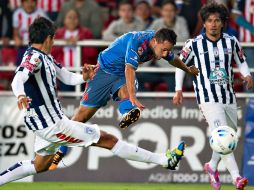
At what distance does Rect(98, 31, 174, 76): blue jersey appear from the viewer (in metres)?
10.8

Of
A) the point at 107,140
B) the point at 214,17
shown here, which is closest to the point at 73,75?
the point at 107,140

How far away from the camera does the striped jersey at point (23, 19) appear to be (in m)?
14.5

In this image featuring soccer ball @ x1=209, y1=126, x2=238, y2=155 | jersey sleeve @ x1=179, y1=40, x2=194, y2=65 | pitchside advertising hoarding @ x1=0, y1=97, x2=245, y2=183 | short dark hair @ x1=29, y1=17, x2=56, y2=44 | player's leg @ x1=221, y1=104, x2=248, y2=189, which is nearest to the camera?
short dark hair @ x1=29, y1=17, x2=56, y2=44

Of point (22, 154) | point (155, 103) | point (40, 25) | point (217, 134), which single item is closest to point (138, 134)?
point (155, 103)

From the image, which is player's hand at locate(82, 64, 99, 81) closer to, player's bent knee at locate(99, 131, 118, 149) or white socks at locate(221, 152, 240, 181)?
player's bent knee at locate(99, 131, 118, 149)

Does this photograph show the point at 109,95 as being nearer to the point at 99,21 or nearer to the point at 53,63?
the point at 53,63

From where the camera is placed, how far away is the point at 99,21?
14750 mm

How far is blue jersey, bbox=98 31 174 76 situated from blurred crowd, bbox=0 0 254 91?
2.31 meters

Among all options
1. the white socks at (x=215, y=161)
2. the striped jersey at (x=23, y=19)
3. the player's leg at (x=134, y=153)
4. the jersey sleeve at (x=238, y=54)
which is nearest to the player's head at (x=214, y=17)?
the jersey sleeve at (x=238, y=54)

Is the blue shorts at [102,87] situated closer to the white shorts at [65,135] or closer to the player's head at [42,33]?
the white shorts at [65,135]

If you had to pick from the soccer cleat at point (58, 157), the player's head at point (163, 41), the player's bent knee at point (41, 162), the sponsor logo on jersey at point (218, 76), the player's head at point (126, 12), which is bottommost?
the soccer cleat at point (58, 157)

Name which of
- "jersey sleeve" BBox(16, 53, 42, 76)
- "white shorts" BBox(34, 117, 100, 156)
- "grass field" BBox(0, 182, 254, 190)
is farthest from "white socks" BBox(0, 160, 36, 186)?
"grass field" BBox(0, 182, 254, 190)

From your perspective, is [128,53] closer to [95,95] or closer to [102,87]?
[102,87]

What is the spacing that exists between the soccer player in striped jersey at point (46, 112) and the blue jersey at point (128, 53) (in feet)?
1.59
